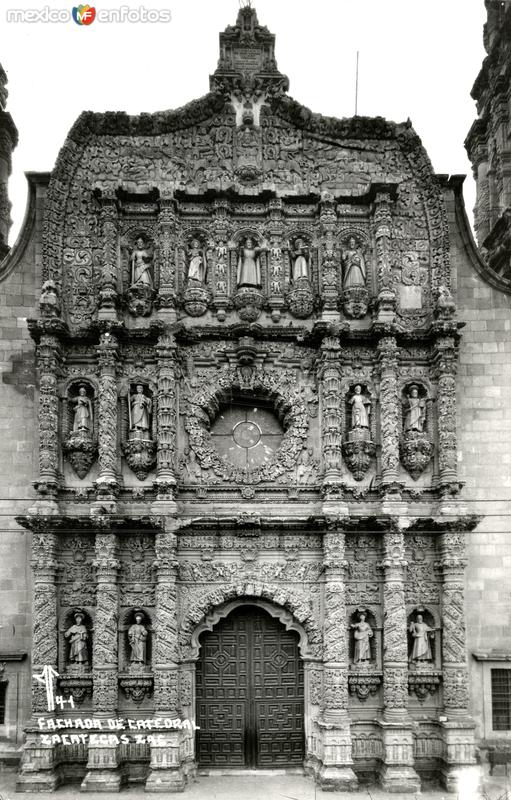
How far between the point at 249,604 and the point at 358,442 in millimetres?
3640

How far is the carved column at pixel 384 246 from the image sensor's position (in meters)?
15.0

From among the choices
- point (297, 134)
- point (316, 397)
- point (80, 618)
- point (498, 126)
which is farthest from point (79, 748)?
point (498, 126)

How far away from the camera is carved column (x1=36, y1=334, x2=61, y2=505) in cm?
1423

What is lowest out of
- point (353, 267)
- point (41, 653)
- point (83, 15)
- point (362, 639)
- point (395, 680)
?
point (395, 680)

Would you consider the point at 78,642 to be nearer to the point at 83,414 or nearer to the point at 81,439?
the point at 81,439

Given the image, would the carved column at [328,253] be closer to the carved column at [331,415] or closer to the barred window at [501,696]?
the carved column at [331,415]

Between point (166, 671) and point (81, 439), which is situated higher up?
point (81, 439)

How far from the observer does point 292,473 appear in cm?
1481

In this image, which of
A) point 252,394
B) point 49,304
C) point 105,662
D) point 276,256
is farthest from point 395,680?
point 49,304

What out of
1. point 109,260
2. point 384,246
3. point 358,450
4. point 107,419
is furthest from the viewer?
point 384,246

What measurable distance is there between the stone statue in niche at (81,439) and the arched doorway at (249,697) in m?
3.88

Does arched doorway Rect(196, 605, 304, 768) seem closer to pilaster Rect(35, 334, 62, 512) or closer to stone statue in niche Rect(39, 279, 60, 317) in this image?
pilaster Rect(35, 334, 62, 512)

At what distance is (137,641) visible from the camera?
14039 millimetres

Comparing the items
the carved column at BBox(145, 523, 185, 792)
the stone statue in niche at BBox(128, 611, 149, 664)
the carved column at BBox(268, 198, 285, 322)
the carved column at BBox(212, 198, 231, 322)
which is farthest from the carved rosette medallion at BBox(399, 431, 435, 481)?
the stone statue in niche at BBox(128, 611, 149, 664)
